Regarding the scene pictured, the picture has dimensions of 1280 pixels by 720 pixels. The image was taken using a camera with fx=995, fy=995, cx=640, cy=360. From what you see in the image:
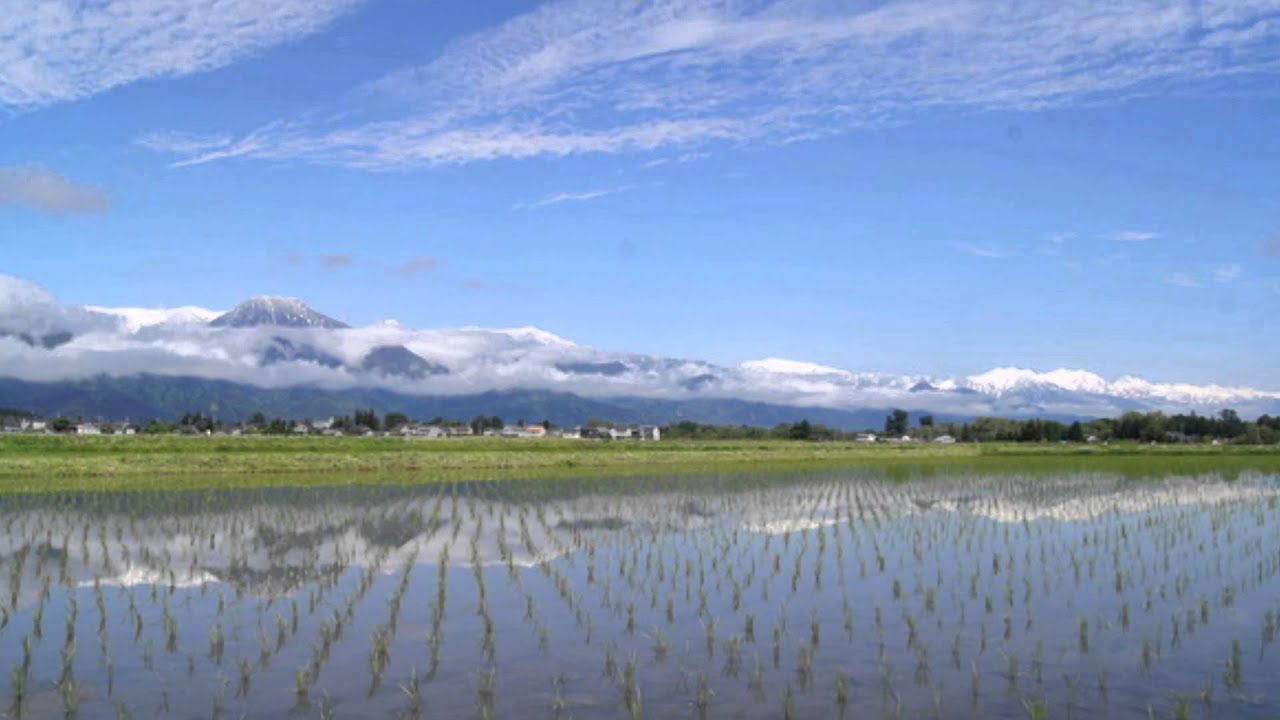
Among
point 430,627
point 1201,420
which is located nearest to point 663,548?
point 430,627

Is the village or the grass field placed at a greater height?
the village

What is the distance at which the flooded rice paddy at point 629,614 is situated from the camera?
794 centimetres

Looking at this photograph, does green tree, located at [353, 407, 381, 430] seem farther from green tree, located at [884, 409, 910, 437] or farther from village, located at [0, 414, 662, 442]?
green tree, located at [884, 409, 910, 437]

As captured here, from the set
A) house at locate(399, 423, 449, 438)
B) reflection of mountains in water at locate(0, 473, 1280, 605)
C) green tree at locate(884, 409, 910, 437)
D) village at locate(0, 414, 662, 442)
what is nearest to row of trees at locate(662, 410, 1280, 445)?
village at locate(0, 414, 662, 442)

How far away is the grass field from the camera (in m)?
31.6

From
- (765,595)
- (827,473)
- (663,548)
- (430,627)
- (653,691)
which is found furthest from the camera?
(827,473)

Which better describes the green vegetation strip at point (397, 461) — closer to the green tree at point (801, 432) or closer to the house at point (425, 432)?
the green tree at point (801, 432)

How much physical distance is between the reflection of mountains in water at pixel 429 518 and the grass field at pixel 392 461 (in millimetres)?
5724

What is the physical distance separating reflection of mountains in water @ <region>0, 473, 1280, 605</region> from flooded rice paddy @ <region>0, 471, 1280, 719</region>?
13cm

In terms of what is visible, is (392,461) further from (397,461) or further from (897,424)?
(897,424)

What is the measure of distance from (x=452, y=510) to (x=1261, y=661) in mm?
16192

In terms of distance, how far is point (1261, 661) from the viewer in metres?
9.18

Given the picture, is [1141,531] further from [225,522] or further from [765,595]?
[225,522]

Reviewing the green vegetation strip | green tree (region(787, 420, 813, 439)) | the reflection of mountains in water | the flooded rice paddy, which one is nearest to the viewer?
the flooded rice paddy
